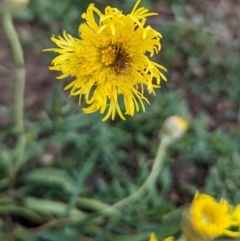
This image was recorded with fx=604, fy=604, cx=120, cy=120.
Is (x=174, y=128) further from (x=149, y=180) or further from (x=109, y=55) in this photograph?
(x=109, y=55)

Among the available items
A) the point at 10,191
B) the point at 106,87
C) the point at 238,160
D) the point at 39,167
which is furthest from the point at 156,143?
the point at 106,87

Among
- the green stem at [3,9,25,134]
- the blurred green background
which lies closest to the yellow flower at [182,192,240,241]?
the blurred green background

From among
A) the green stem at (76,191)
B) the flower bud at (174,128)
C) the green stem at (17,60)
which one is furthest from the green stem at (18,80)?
the flower bud at (174,128)

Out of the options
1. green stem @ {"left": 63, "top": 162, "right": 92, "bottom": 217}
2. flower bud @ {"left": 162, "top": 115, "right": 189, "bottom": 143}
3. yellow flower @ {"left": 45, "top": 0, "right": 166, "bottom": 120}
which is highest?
yellow flower @ {"left": 45, "top": 0, "right": 166, "bottom": 120}

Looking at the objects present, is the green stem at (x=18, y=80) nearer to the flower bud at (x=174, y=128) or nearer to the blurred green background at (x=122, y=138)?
the blurred green background at (x=122, y=138)

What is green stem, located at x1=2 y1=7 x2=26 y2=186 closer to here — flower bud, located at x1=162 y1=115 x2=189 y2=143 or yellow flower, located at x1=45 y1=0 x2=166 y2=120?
yellow flower, located at x1=45 y1=0 x2=166 y2=120

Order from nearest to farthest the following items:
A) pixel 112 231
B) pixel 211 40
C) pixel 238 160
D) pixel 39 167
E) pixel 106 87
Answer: pixel 106 87
pixel 112 231
pixel 39 167
pixel 238 160
pixel 211 40

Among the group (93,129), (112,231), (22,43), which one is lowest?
(112,231)

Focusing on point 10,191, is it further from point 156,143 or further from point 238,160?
point 238,160
